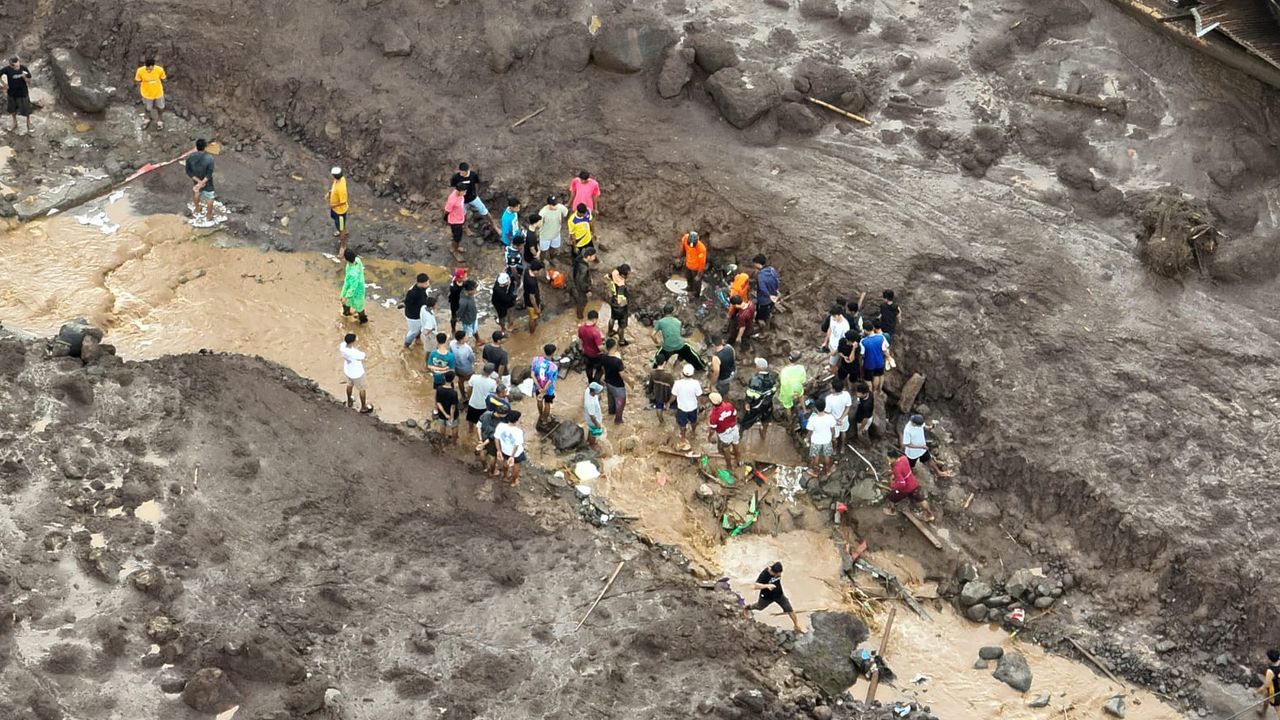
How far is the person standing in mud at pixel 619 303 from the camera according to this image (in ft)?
60.4

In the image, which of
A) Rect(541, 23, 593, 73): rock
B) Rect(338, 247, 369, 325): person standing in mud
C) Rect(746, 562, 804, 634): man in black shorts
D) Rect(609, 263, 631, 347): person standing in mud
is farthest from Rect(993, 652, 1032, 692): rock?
Rect(541, 23, 593, 73): rock

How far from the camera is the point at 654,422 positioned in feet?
60.2

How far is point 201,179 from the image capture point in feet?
66.5

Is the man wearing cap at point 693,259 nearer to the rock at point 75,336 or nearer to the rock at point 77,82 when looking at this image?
the rock at point 75,336

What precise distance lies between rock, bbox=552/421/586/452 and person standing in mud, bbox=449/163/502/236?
3.97m

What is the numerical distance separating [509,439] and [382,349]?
11.5 ft

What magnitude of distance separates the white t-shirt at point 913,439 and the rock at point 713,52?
22.2 feet

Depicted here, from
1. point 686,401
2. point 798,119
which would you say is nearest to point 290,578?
point 686,401

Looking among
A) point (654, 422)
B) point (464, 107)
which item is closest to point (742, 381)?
point (654, 422)

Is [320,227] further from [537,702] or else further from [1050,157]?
[1050,157]

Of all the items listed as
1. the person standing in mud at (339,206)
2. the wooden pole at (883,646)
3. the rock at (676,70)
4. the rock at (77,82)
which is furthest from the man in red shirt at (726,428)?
the rock at (77,82)

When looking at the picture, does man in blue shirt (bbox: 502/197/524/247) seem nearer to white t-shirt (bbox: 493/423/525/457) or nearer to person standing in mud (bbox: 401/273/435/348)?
person standing in mud (bbox: 401/273/435/348)

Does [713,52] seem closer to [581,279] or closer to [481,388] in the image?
[581,279]

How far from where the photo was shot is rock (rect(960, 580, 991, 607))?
1648 cm
